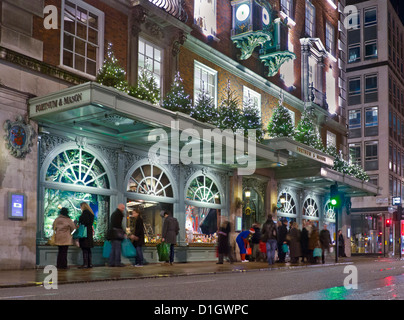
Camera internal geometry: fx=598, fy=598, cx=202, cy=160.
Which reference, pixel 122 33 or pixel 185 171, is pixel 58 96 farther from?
pixel 185 171

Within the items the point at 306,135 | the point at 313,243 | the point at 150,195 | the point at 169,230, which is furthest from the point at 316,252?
the point at 150,195

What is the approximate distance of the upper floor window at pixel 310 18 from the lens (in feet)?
114

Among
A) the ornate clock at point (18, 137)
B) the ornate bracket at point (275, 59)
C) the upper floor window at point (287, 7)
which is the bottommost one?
the ornate clock at point (18, 137)

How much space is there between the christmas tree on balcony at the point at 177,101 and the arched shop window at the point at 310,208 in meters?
14.2

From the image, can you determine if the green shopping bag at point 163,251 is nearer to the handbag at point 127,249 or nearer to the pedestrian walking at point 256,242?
the handbag at point 127,249

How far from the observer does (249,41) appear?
1041 inches

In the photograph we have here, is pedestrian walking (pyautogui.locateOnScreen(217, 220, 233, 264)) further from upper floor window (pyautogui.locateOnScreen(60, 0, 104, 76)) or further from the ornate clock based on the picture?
the ornate clock

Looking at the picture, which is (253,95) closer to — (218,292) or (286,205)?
(286,205)

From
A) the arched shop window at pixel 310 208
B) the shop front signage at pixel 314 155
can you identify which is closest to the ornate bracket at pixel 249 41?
the shop front signage at pixel 314 155

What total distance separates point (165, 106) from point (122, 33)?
286cm

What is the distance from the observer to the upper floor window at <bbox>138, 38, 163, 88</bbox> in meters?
21.1

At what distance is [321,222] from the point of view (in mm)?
34469
